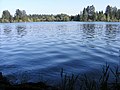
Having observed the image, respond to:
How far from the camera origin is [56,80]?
11695 mm

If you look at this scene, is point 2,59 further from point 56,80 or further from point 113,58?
point 113,58

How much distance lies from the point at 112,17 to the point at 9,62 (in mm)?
185536

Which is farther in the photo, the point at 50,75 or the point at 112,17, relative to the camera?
the point at 112,17

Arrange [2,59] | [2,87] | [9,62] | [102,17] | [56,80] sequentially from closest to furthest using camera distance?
[2,87]
[56,80]
[9,62]
[2,59]
[102,17]

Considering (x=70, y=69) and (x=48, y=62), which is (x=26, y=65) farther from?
(x=70, y=69)

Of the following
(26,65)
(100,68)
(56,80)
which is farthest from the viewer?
(26,65)

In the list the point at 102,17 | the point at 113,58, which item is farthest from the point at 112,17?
the point at 113,58

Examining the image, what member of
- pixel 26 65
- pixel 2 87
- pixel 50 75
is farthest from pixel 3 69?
pixel 2 87

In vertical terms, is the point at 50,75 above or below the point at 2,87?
below

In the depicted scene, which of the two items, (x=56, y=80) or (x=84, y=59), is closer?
(x=56, y=80)

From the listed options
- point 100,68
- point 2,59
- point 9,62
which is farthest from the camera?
point 2,59

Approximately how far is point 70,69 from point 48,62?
8.89 ft

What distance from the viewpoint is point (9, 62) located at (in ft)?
54.6

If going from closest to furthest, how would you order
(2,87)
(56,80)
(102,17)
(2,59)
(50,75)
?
(2,87), (56,80), (50,75), (2,59), (102,17)
